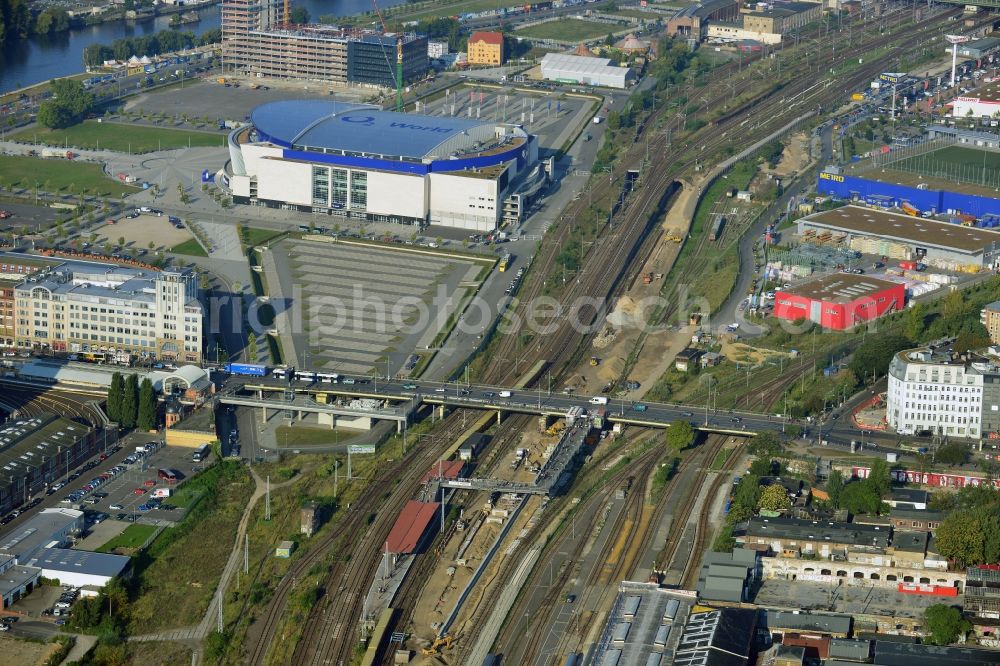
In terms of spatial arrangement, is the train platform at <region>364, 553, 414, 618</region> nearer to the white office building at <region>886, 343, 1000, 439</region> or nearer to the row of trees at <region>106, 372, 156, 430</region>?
the row of trees at <region>106, 372, 156, 430</region>

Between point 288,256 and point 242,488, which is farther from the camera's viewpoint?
point 288,256

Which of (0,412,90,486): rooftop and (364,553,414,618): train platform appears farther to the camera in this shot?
(0,412,90,486): rooftop

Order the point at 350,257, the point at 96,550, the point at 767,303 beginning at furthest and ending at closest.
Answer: the point at 350,257, the point at 767,303, the point at 96,550

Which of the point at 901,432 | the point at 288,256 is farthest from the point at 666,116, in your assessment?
the point at 901,432

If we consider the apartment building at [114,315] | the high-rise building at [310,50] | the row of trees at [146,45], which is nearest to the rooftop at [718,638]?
the apartment building at [114,315]

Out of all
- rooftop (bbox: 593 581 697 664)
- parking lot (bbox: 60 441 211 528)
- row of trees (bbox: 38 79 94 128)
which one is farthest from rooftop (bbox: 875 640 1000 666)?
row of trees (bbox: 38 79 94 128)

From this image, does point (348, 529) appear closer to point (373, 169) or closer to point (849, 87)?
point (373, 169)
